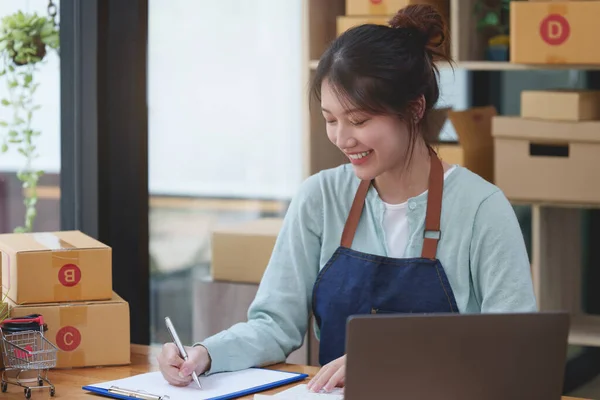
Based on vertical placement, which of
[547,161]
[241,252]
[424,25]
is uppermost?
[424,25]

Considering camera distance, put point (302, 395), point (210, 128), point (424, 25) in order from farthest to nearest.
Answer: point (210, 128), point (424, 25), point (302, 395)

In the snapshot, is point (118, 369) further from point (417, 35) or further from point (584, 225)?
point (584, 225)

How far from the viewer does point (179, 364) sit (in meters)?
1.76

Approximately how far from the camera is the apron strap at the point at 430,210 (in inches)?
75.9

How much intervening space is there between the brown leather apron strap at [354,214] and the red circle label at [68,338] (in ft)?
1.90

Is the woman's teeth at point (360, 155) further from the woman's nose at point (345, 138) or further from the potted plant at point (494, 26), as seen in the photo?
the potted plant at point (494, 26)

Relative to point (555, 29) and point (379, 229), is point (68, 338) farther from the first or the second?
point (555, 29)

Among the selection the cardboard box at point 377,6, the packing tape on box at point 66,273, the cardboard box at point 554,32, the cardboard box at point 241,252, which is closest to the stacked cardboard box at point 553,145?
the cardboard box at point 554,32

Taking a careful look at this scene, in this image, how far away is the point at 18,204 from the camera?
2629 mm

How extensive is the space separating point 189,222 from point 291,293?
172 centimetres

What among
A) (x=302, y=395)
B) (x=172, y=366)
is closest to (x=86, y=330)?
(x=172, y=366)

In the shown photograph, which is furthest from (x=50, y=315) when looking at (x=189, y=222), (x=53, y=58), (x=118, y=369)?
(x=189, y=222)

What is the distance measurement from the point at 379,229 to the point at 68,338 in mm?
674

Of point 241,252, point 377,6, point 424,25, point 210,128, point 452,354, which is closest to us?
point 452,354
